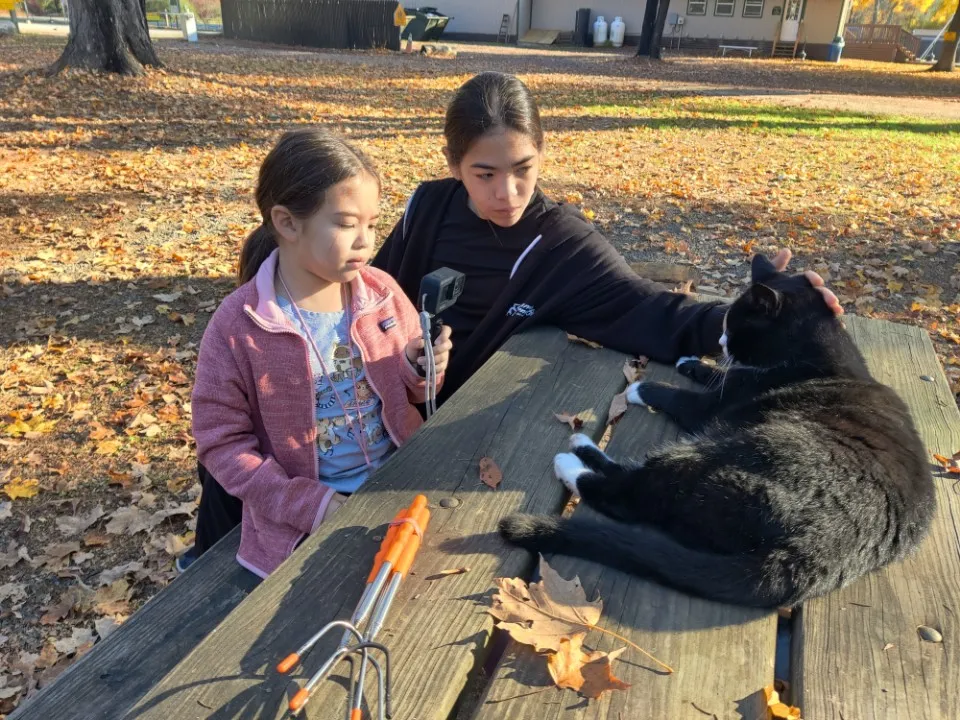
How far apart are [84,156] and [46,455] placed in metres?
6.78

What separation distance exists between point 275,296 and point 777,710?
1821 millimetres

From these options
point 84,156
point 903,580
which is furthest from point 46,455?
point 84,156

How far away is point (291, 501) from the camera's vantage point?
6.80ft

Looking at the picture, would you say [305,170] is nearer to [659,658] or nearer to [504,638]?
[504,638]

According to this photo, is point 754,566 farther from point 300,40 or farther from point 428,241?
point 300,40

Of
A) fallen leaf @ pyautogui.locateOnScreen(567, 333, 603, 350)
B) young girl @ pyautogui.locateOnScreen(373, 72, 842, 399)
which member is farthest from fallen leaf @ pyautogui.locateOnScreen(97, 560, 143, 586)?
fallen leaf @ pyautogui.locateOnScreen(567, 333, 603, 350)

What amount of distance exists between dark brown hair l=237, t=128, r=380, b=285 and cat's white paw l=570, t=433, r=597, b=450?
1.13m

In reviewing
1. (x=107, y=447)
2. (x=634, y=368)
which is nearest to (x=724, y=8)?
(x=634, y=368)

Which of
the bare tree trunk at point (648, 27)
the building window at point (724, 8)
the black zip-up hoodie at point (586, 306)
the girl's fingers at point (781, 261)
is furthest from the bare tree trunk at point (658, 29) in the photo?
the black zip-up hoodie at point (586, 306)

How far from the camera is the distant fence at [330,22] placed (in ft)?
89.0

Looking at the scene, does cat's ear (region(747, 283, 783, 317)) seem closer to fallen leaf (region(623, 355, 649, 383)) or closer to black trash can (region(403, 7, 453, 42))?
fallen leaf (region(623, 355, 649, 383))

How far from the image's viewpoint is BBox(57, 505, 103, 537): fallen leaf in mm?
3441

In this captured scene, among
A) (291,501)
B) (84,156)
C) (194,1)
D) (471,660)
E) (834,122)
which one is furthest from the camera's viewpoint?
(194,1)

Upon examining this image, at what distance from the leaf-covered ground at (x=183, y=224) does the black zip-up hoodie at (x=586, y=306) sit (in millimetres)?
2126
